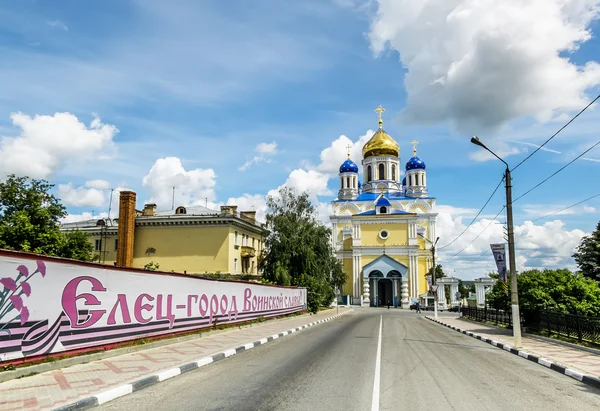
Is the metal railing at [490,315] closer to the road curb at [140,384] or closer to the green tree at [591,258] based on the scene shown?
the green tree at [591,258]

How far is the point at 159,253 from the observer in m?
42.8

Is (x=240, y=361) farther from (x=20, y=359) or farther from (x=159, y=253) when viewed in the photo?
(x=159, y=253)

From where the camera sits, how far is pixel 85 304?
10.4m

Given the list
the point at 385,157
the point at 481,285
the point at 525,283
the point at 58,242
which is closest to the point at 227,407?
the point at 525,283

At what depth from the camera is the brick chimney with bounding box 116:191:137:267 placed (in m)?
42.2

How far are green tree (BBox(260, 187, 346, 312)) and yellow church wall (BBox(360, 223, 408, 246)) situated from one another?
22033mm

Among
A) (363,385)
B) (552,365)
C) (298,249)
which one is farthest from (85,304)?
(298,249)

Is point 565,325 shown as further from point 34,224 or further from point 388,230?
point 388,230

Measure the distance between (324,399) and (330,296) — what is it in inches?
1659

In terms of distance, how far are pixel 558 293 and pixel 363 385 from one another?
516 inches

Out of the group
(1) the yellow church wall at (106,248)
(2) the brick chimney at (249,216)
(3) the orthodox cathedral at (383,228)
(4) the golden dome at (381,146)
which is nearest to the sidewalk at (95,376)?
(1) the yellow church wall at (106,248)

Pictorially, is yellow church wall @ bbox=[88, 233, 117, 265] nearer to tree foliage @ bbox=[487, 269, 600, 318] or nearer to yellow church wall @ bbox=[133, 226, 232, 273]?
yellow church wall @ bbox=[133, 226, 232, 273]

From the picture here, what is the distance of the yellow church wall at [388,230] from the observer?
67500 mm

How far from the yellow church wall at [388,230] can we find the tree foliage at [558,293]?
47.9 metres
